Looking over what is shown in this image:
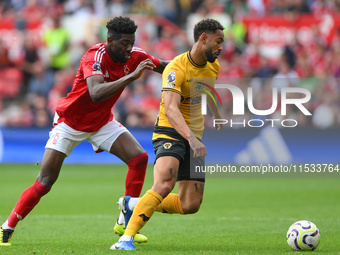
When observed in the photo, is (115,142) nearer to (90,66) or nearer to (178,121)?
(90,66)

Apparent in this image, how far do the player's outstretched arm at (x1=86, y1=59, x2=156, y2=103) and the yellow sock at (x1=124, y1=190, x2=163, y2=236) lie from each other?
1.11m

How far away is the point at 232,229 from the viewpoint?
8625mm

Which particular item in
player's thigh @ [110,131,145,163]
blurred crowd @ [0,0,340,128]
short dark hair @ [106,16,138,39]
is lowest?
player's thigh @ [110,131,145,163]

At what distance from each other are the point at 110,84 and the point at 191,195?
1.65 meters

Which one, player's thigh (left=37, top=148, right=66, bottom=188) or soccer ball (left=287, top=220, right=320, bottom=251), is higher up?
player's thigh (left=37, top=148, right=66, bottom=188)

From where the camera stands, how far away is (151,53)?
20.1m

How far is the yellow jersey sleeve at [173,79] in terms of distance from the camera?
6.84m

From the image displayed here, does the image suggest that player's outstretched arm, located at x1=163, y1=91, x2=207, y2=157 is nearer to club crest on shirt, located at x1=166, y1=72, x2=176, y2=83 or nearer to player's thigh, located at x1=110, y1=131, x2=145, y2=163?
club crest on shirt, located at x1=166, y1=72, x2=176, y2=83

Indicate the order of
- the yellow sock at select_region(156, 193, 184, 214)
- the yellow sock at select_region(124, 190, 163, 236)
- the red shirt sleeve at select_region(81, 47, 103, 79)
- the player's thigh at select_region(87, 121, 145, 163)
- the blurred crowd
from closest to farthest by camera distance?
the yellow sock at select_region(124, 190, 163, 236), the red shirt sleeve at select_region(81, 47, 103, 79), the yellow sock at select_region(156, 193, 184, 214), the player's thigh at select_region(87, 121, 145, 163), the blurred crowd

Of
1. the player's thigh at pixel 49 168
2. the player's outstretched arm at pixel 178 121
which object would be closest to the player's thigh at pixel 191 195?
the player's outstretched arm at pixel 178 121

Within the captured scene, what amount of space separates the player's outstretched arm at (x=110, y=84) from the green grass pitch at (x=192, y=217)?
1596 mm

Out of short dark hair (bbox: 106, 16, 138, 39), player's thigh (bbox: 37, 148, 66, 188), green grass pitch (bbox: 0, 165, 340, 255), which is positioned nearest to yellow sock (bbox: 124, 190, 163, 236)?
green grass pitch (bbox: 0, 165, 340, 255)

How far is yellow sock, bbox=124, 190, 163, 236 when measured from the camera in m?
6.51

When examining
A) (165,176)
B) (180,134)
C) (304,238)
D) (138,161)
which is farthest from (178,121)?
(304,238)
